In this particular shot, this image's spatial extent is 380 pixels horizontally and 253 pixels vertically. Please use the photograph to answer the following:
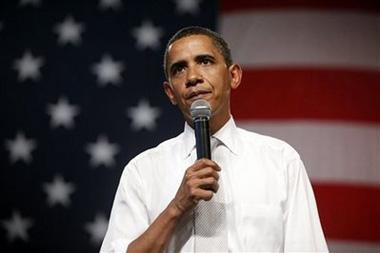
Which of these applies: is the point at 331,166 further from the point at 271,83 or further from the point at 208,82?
the point at 208,82

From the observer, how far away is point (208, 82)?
50.8 inches

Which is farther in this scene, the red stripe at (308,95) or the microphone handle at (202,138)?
the red stripe at (308,95)

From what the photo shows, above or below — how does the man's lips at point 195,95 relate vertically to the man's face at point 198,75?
below

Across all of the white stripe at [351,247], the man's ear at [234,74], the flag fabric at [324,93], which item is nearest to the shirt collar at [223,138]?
the man's ear at [234,74]

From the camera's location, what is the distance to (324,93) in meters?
2.01

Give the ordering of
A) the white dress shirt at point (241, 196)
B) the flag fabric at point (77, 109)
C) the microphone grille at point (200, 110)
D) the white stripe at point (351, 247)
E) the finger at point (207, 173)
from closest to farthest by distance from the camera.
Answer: the finger at point (207, 173) < the microphone grille at point (200, 110) < the white dress shirt at point (241, 196) < the white stripe at point (351, 247) < the flag fabric at point (77, 109)

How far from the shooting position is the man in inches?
48.4

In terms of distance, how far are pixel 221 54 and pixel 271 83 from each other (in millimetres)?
699

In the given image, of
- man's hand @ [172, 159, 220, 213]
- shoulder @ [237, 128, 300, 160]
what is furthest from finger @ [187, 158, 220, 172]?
shoulder @ [237, 128, 300, 160]

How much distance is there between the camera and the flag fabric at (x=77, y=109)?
206cm

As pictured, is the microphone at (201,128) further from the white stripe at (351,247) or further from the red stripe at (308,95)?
the white stripe at (351,247)

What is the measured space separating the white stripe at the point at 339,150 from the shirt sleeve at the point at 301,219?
0.71 meters

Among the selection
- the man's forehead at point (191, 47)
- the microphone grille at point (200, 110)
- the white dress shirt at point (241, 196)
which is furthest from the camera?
the man's forehead at point (191, 47)

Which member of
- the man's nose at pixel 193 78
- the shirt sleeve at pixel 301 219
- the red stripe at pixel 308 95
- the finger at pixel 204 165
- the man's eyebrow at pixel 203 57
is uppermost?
the red stripe at pixel 308 95
